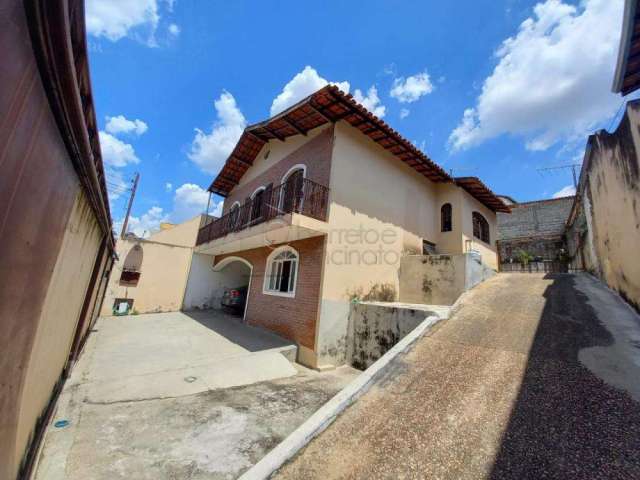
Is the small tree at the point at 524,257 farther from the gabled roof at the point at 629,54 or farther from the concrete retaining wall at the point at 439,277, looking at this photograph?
the gabled roof at the point at 629,54

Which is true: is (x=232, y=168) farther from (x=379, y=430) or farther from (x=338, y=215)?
(x=379, y=430)

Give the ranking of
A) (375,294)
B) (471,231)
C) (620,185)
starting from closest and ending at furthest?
(620,185)
(375,294)
(471,231)

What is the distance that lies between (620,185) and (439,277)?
3.97 metres

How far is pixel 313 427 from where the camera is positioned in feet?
7.70

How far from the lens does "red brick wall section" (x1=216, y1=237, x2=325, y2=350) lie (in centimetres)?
673

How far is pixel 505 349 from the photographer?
11.7 ft

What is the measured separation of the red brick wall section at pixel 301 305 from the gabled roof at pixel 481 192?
673cm

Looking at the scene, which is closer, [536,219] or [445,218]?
[445,218]

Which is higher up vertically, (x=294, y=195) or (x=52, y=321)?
(x=294, y=195)

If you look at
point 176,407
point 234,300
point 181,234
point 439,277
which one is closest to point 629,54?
point 439,277

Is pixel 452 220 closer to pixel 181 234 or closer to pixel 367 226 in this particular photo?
pixel 367 226

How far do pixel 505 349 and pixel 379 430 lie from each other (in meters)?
2.39

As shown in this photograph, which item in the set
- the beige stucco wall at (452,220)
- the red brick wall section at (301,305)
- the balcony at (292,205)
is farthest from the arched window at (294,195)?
the beige stucco wall at (452,220)

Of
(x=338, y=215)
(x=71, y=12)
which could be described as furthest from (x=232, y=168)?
(x=71, y=12)
